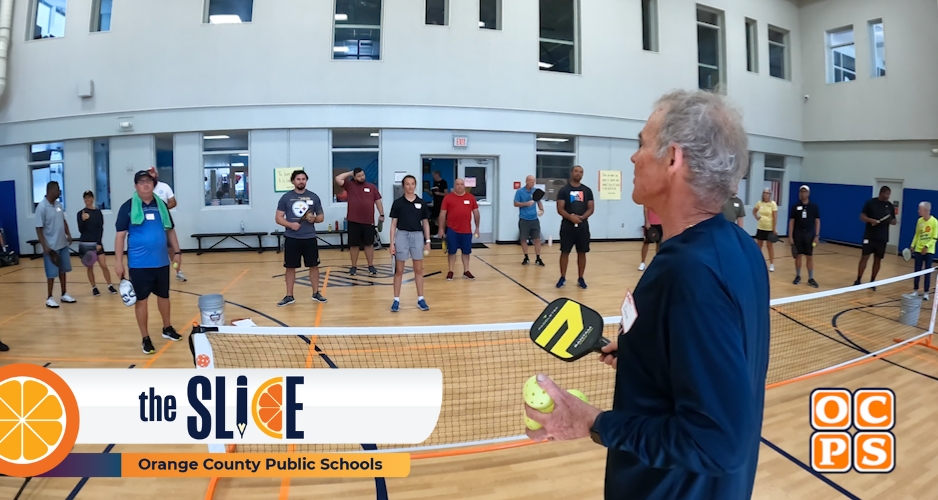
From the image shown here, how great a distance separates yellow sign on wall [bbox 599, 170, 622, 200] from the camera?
1051cm

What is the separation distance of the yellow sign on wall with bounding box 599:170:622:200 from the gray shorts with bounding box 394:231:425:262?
471 cm

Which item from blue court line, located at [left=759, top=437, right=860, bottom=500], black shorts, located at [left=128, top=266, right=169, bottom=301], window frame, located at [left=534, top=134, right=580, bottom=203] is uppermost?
window frame, located at [left=534, top=134, right=580, bottom=203]

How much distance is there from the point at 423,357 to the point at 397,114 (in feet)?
31.7

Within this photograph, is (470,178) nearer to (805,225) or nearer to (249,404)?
(805,225)

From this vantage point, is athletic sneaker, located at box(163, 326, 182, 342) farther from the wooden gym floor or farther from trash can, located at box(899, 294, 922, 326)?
trash can, located at box(899, 294, 922, 326)

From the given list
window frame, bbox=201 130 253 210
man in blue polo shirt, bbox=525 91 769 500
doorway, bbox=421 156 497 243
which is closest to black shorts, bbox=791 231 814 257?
doorway, bbox=421 156 497 243

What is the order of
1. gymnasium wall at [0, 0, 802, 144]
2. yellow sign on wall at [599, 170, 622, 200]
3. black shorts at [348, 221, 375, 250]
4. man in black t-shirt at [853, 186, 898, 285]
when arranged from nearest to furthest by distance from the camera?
1. man in black t-shirt at [853, 186, 898, 285]
2. black shorts at [348, 221, 375, 250]
3. yellow sign on wall at [599, 170, 622, 200]
4. gymnasium wall at [0, 0, 802, 144]

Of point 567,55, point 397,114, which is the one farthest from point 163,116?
point 567,55

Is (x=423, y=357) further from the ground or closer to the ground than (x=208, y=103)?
closer to the ground

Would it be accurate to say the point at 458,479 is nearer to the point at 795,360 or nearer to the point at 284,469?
the point at 284,469

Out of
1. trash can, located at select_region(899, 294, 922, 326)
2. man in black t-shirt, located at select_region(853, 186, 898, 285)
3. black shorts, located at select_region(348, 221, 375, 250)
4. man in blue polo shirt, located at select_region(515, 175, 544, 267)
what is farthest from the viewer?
man in blue polo shirt, located at select_region(515, 175, 544, 267)

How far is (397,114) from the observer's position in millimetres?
13578

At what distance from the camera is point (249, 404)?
2.90 meters

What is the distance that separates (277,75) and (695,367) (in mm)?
14201
